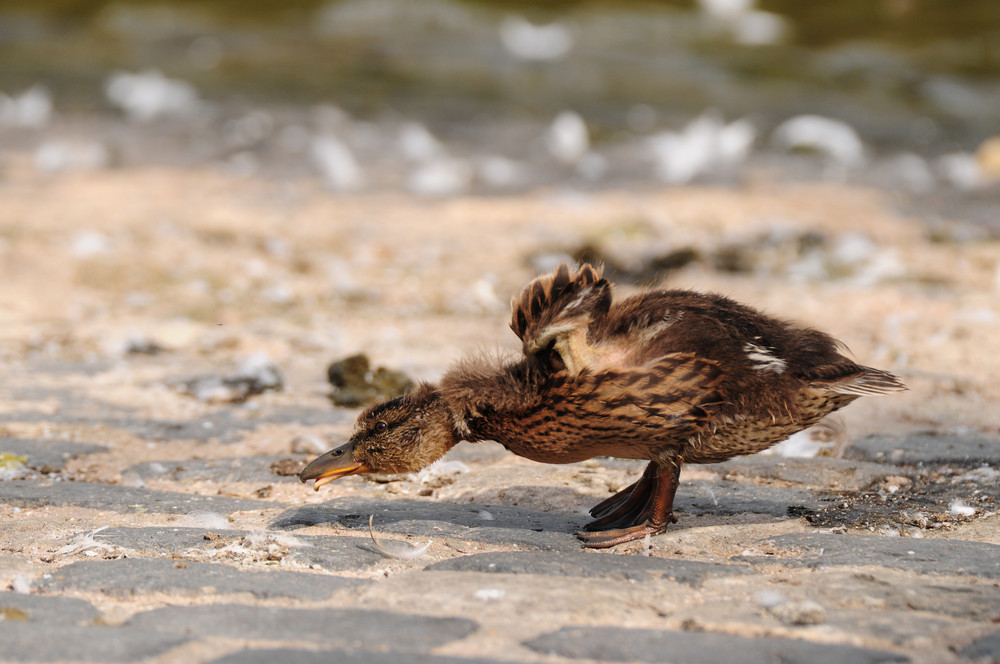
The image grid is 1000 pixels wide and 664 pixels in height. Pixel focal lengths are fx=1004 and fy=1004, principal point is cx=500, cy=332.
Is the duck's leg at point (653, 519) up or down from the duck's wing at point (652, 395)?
down

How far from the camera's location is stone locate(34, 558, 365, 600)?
303 cm

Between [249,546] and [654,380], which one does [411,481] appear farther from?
[654,380]

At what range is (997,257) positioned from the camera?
7.99 m

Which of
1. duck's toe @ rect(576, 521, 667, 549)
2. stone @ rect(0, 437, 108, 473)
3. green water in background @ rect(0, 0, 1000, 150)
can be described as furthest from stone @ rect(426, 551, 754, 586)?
green water in background @ rect(0, 0, 1000, 150)

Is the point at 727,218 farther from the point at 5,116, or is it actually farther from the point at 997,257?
the point at 5,116

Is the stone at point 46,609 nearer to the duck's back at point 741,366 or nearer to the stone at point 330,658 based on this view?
the stone at point 330,658

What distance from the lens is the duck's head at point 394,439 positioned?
3992mm

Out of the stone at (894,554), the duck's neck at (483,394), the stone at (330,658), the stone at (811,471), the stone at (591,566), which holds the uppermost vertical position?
the duck's neck at (483,394)

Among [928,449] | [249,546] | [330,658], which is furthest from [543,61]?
[330,658]

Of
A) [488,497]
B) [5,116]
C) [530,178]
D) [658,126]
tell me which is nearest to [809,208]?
[530,178]

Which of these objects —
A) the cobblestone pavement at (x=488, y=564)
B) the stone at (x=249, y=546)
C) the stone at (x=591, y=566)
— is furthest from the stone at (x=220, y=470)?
the stone at (x=591, y=566)

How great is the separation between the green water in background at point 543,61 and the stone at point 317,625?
10533 mm

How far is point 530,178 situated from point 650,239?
9.00ft

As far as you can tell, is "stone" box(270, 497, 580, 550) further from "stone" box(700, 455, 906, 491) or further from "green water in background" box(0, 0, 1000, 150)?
"green water in background" box(0, 0, 1000, 150)
